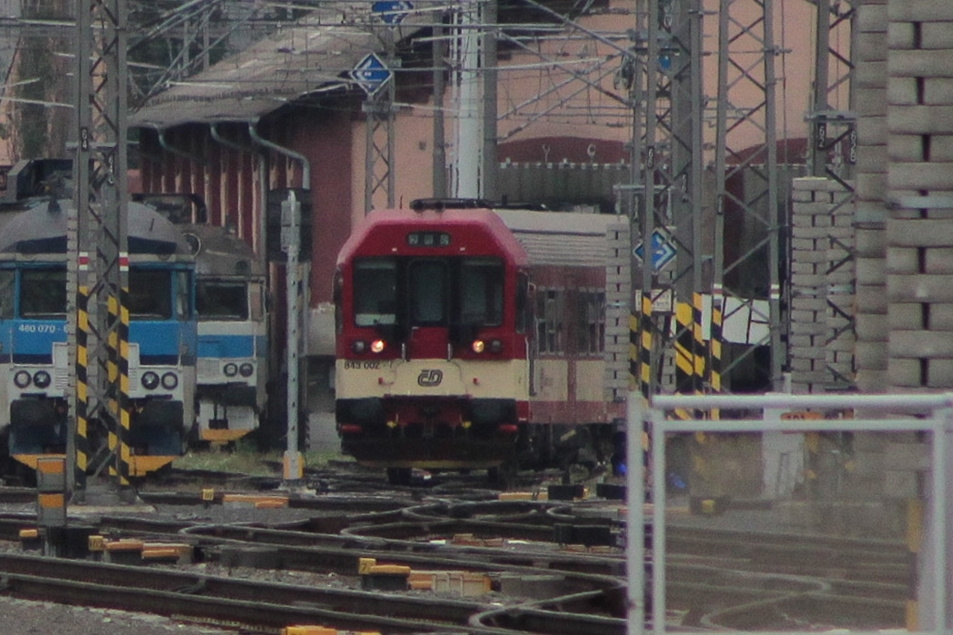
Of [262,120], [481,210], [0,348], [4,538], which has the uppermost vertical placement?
[262,120]

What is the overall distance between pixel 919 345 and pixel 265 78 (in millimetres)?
31841

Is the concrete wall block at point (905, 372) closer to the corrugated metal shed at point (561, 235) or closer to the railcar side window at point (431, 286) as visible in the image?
the railcar side window at point (431, 286)

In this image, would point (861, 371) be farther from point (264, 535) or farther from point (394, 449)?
point (394, 449)

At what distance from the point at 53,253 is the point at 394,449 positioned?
4073 millimetres

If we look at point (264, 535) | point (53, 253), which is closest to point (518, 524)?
point (264, 535)

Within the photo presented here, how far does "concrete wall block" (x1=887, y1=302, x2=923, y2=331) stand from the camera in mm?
7652

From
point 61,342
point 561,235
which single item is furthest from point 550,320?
point 61,342

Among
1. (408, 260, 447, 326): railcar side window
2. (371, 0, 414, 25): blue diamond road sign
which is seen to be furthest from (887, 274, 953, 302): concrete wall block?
(371, 0, 414, 25): blue diamond road sign

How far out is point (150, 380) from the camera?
21734mm

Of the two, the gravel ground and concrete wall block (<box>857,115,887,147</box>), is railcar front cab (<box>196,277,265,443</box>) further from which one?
concrete wall block (<box>857,115,887,147</box>)

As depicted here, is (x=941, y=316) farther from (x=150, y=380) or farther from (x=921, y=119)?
(x=150, y=380)

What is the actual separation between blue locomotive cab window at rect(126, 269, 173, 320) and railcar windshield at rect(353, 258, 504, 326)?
2149mm

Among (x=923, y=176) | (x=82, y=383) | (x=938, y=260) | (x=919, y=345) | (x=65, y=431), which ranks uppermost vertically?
(x=923, y=176)

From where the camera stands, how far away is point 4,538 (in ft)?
54.1
